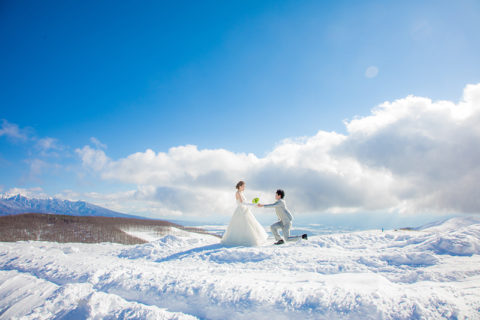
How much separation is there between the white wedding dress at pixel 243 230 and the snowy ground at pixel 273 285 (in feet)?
7.79

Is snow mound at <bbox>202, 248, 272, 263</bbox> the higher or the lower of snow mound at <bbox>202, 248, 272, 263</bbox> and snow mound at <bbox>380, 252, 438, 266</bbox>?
the lower

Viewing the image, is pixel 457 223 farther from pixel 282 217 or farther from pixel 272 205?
pixel 272 205

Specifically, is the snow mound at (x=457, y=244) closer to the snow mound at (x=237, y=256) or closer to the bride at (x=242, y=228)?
the snow mound at (x=237, y=256)

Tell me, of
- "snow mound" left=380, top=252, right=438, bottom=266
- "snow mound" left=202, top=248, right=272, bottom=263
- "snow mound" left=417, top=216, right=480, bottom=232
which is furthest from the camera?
"snow mound" left=417, top=216, right=480, bottom=232

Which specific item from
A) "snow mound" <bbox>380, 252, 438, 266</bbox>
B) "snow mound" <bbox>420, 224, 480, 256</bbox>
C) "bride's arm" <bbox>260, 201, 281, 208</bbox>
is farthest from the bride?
"snow mound" <bbox>420, 224, 480, 256</bbox>

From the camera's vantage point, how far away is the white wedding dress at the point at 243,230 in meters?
13.2

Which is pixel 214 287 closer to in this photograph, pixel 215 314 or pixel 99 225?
pixel 215 314

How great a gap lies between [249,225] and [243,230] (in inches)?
16.8

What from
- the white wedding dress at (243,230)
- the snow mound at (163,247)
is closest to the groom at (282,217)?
the white wedding dress at (243,230)

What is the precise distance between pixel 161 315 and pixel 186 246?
8541 millimetres

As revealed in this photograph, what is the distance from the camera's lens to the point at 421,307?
177 inches

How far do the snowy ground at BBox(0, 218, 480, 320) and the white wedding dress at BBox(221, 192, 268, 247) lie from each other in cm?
238

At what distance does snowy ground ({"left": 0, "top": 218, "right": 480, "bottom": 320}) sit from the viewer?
16.2 ft

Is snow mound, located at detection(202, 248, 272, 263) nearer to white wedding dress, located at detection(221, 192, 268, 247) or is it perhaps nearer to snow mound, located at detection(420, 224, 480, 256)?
white wedding dress, located at detection(221, 192, 268, 247)
